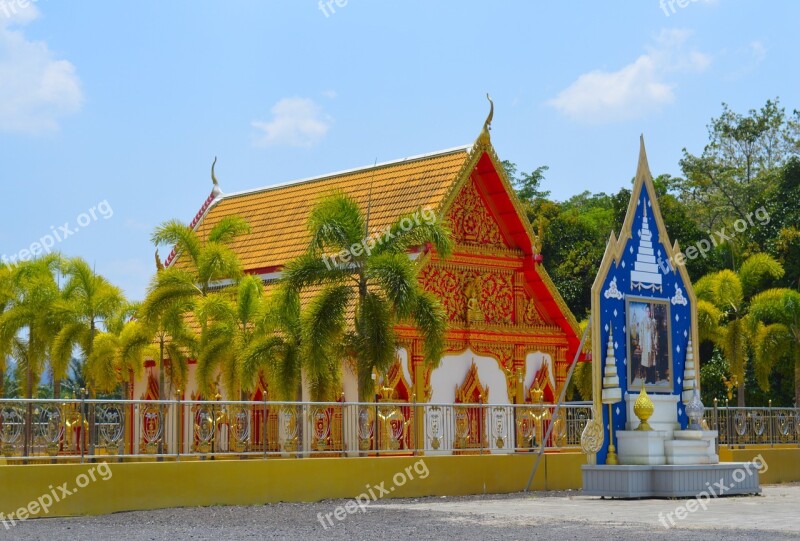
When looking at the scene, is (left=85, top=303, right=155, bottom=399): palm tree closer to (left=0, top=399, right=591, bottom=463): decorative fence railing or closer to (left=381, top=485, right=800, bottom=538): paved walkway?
(left=0, top=399, right=591, bottom=463): decorative fence railing

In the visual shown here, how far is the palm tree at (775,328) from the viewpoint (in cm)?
2638

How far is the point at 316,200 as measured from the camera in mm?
24719

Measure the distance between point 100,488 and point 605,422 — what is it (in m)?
7.36

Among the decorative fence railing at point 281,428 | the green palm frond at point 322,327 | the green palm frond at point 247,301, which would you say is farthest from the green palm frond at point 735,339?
the green palm frond at point 322,327

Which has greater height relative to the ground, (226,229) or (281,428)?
(226,229)

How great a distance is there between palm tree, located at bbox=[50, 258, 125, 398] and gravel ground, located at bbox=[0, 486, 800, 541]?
10.5m

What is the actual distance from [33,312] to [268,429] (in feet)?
35.4

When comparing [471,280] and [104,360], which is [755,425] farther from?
[104,360]

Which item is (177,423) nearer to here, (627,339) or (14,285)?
(627,339)

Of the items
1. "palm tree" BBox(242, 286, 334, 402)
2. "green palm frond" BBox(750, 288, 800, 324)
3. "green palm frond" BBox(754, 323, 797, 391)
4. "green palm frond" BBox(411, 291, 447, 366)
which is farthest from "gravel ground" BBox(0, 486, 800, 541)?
"green palm frond" BBox(754, 323, 797, 391)

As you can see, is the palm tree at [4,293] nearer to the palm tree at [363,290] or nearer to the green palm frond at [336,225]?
the palm tree at [363,290]

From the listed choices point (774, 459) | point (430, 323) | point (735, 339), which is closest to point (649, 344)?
point (430, 323)

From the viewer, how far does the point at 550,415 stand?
18.9 m

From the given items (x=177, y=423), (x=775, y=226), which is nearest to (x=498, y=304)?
(x=177, y=423)
